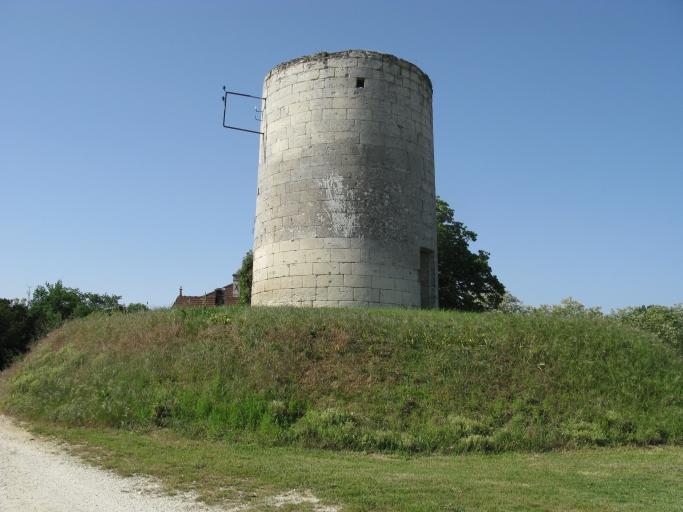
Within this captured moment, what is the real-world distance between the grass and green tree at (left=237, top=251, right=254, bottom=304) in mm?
10893

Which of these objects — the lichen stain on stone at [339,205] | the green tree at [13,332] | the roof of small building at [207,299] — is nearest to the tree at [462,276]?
the lichen stain on stone at [339,205]

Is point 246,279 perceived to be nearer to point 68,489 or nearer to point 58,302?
point 68,489

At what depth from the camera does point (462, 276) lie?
89.1 feet

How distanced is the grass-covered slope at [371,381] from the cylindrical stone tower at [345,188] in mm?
1747

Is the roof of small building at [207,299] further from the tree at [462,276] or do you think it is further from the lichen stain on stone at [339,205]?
the lichen stain on stone at [339,205]

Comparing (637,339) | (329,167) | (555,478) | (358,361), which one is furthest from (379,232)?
(555,478)

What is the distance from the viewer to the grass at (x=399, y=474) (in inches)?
263

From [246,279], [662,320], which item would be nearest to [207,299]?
[246,279]

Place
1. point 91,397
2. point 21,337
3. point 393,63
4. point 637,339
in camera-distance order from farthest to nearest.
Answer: point 21,337 → point 393,63 → point 637,339 → point 91,397

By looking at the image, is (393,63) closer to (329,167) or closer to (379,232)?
(329,167)

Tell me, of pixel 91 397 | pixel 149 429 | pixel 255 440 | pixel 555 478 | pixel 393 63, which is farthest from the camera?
pixel 393 63

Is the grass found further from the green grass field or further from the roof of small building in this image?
the roof of small building

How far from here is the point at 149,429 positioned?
10531mm

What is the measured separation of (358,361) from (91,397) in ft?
17.2
